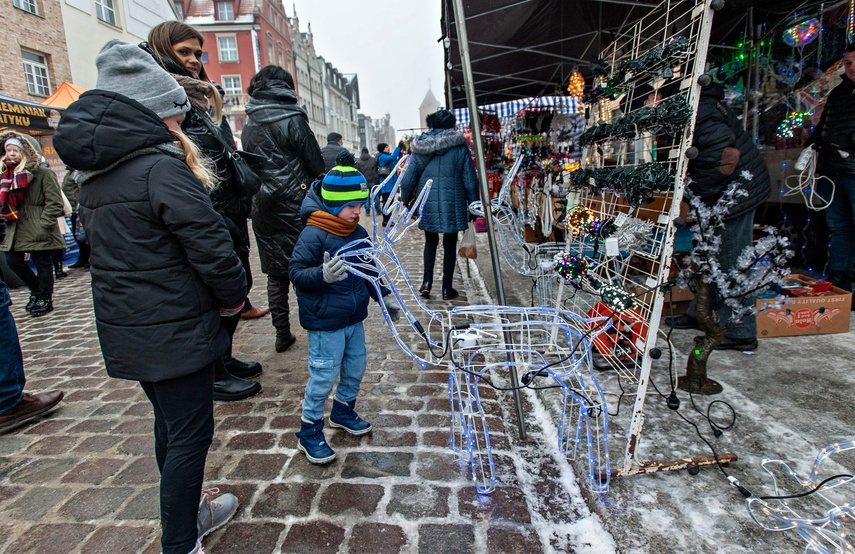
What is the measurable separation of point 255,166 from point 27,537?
2.69m

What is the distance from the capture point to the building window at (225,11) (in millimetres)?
40219

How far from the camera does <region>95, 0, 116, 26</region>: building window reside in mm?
16559

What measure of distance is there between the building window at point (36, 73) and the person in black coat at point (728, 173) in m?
18.1

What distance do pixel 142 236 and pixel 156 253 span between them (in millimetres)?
75

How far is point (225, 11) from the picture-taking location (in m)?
40.4

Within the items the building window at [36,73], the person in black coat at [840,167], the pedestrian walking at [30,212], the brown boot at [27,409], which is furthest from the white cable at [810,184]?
the building window at [36,73]

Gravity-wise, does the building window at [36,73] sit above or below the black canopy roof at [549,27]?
above

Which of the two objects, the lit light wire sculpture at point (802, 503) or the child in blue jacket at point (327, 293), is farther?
the child in blue jacket at point (327, 293)

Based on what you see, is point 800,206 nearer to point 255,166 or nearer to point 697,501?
point 697,501

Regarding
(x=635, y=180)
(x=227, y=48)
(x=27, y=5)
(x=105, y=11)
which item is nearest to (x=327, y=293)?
(x=635, y=180)

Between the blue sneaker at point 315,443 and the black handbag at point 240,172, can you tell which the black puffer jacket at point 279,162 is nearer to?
the black handbag at point 240,172

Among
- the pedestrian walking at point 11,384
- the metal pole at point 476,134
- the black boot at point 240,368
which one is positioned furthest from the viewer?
the black boot at point 240,368

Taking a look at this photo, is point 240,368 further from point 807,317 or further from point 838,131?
point 838,131

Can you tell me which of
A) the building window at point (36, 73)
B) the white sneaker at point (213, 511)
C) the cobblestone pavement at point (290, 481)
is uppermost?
the building window at point (36, 73)
